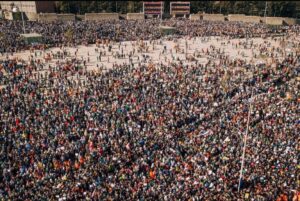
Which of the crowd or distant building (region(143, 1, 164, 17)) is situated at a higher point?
distant building (region(143, 1, 164, 17))

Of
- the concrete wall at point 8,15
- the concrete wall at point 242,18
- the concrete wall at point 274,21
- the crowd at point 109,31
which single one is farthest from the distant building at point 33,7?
the concrete wall at point 274,21

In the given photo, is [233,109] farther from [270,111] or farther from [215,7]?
[215,7]

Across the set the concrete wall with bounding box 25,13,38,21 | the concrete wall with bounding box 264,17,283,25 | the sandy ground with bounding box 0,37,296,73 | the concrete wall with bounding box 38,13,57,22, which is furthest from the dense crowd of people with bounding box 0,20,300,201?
the concrete wall with bounding box 264,17,283,25

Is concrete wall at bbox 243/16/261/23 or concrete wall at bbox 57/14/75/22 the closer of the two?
concrete wall at bbox 57/14/75/22

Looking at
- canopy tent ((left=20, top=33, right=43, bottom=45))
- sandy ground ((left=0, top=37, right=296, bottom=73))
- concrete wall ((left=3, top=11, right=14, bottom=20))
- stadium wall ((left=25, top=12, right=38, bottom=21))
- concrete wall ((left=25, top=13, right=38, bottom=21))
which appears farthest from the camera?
concrete wall ((left=25, top=13, right=38, bottom=21))

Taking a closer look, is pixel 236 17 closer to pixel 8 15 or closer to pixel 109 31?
pixel 109 31

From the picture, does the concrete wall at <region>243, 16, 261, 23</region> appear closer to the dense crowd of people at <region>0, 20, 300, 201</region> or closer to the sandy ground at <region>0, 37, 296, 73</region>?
the sandy ground at <region>0, 37, 296, 73</region>

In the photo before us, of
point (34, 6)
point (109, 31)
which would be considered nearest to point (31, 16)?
point (34, 6)

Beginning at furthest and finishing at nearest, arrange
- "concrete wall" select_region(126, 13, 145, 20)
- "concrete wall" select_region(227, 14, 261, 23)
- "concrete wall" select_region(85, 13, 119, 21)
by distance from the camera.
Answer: "concrete wall" select_region(126, 13, 145, 20) → "concrete wall" select_region(227, 14, 261, 23) → "concrete wall" select_region(85, 13, 119, 21)
